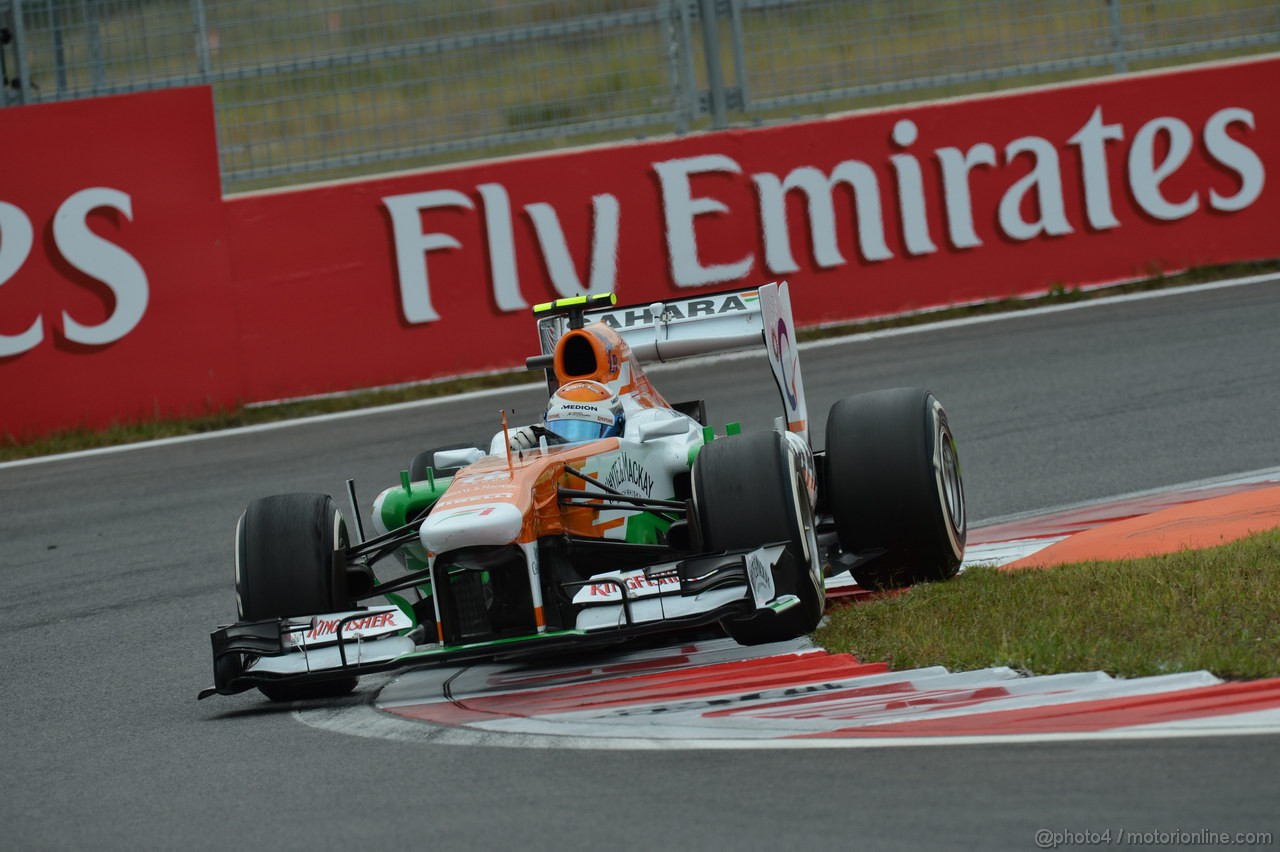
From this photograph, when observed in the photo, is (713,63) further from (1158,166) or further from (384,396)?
(384,396)

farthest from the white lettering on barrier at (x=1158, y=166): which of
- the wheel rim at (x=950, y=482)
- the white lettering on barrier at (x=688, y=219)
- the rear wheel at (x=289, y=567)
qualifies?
the rear wheel at (x=289, y=567)

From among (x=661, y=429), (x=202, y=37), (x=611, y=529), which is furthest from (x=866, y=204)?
(x=611, y=529)

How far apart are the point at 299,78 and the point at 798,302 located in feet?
14.2

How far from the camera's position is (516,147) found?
46.3ft

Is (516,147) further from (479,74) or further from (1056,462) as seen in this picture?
(1056,462)

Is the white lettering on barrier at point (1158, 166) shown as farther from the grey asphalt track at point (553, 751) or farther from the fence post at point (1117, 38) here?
the grey asphalt track at point (553, 751)

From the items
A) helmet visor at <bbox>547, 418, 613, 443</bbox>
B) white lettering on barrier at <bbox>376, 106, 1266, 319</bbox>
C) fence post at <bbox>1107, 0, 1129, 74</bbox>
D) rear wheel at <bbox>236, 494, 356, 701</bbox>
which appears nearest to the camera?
rear wheel at <bbox>236, 494, 356, 701</bbox>

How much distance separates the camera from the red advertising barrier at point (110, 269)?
42.7 ft

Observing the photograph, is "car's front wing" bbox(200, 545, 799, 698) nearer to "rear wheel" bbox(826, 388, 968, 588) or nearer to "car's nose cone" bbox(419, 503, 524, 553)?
"car's nose cone" bbox(419, 503, 524, 553)

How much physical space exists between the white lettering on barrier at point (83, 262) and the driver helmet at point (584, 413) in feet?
22.7

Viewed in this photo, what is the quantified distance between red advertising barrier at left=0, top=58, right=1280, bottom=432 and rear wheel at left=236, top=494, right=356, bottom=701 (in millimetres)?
7048

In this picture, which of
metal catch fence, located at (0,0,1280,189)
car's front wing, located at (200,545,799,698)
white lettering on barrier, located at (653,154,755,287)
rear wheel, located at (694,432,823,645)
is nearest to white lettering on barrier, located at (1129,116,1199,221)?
metal catch fence, located at (0,0,1280,189)

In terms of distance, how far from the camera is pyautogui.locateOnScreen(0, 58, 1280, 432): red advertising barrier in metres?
13.1

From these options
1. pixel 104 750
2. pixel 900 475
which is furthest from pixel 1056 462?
pixel 104 750
